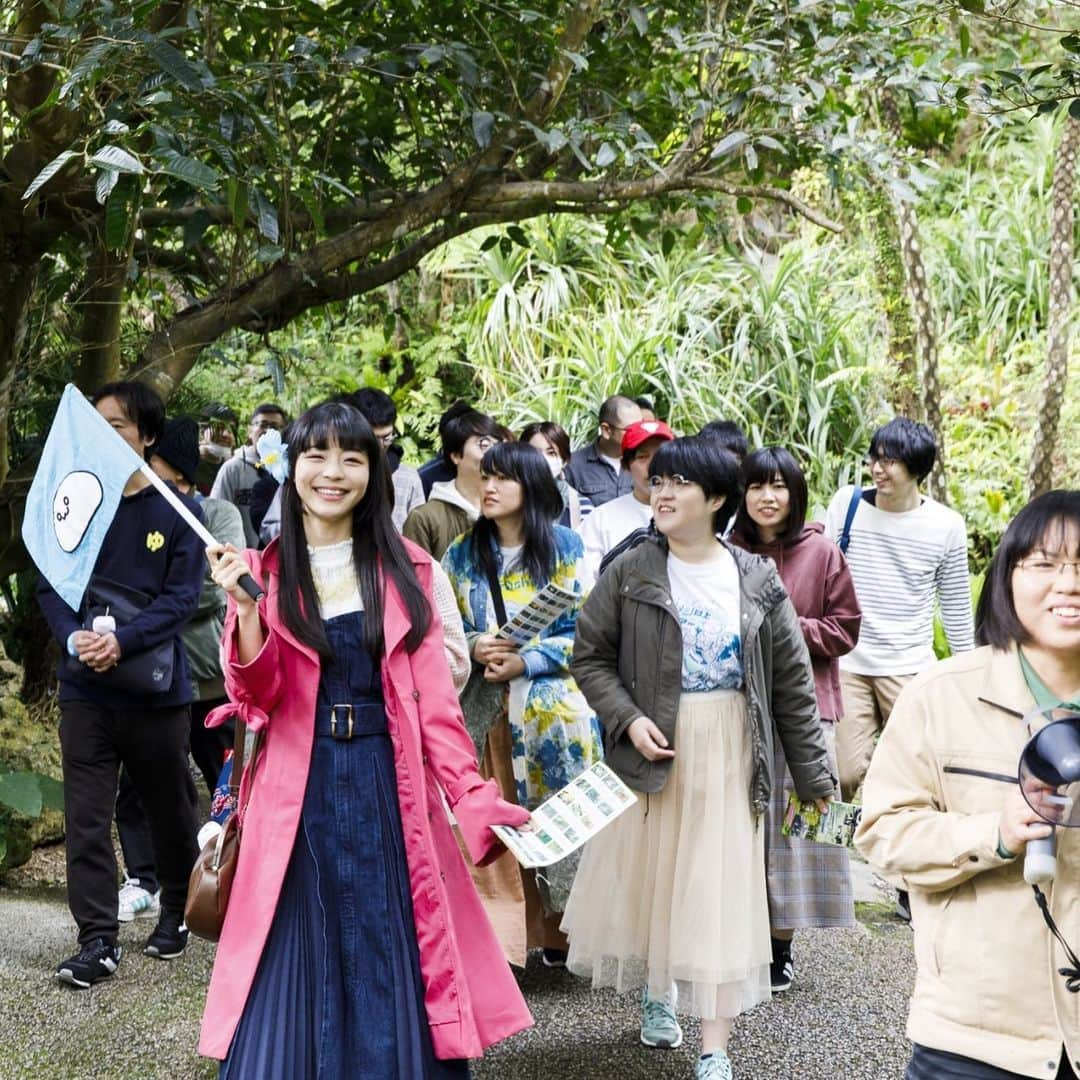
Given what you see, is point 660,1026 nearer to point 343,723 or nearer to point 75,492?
point 343,723

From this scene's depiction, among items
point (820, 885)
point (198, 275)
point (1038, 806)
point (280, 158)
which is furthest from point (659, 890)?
point (198, 275)

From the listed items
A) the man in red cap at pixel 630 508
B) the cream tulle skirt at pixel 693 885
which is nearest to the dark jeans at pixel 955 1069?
the cream tulle skirt at pixel 693 885

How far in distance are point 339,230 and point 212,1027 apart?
14.4 ft

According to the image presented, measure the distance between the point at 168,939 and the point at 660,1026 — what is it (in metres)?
1.86

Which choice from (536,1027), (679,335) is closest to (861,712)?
(536,1027)

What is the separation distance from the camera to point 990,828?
2475 mm

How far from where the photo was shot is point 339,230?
684cm

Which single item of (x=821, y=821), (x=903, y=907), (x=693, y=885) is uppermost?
(x=821, y=821)

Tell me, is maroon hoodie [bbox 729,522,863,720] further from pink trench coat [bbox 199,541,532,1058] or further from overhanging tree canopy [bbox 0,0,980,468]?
pink trench coat [bbox 199,541,532,1058]

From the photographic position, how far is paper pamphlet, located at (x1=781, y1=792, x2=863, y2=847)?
4273 mm

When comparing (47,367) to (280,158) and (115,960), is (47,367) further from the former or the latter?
(115,960)

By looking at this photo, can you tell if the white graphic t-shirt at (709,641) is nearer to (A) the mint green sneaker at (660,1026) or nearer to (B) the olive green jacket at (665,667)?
(B) the olive green jacket at (665,667)

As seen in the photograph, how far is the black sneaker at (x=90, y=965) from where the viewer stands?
4.82 metres

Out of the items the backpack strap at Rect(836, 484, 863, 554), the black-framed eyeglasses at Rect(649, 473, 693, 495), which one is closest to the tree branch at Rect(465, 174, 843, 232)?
the backpack strap at Rect(836, 484, 863, 554)
